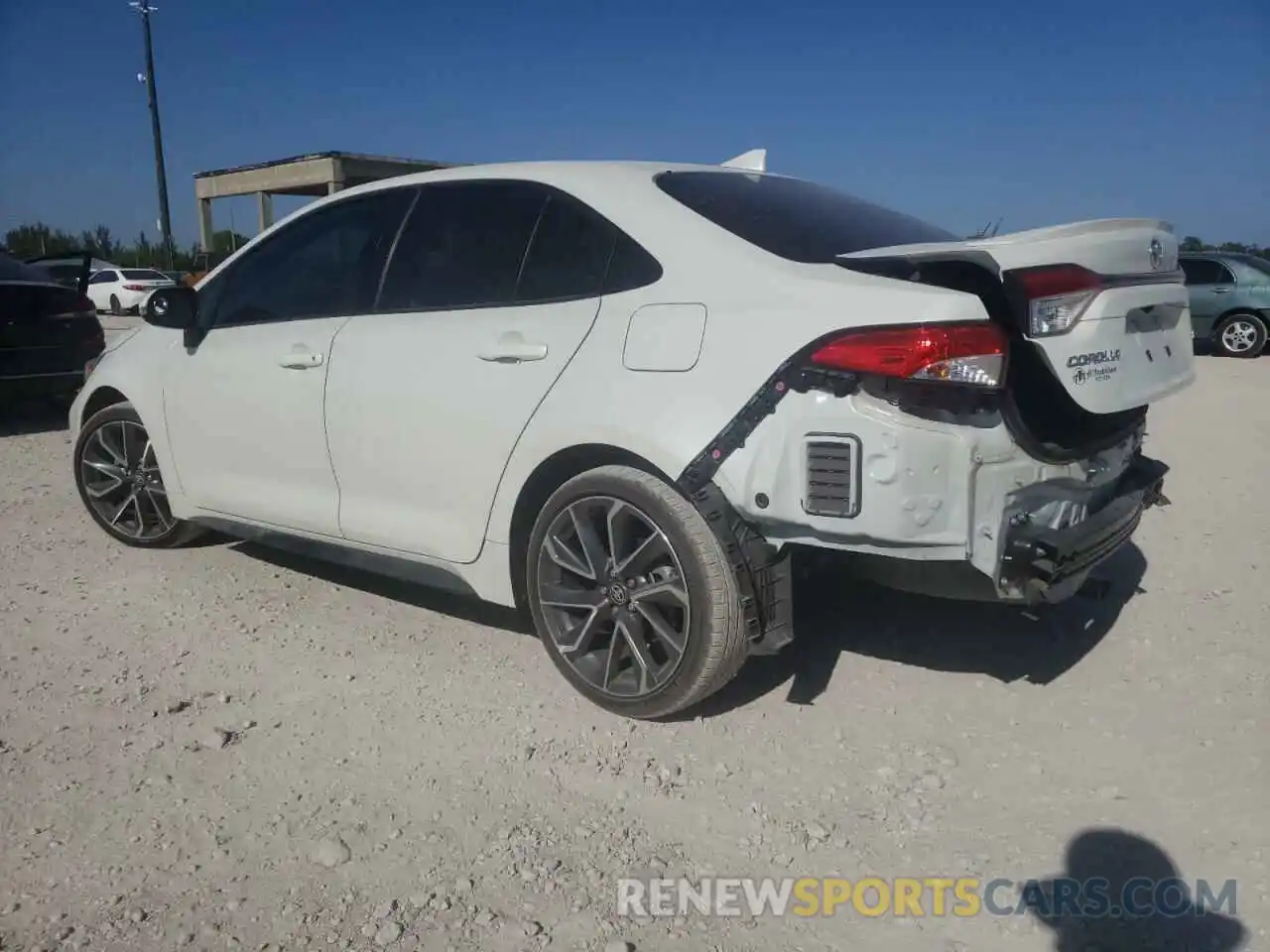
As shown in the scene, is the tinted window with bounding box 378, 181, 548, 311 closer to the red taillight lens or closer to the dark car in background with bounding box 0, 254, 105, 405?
the red taillight lens

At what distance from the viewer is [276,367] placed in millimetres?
4016

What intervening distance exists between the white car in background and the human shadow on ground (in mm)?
28234

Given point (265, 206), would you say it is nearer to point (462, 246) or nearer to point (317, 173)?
point (317, 173)

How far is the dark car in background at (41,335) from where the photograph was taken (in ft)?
25.3

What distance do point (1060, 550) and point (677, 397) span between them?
1104 mm

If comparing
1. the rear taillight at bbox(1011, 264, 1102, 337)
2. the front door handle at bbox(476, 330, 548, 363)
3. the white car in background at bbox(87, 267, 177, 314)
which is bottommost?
the white car in background at bbox(87, 267, 177, 314)

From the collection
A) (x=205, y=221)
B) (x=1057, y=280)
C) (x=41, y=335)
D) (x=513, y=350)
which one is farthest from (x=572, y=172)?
(x=205, y=221)

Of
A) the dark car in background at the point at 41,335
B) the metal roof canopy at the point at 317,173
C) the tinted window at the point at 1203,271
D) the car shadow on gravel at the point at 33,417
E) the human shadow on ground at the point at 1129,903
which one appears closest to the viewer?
the human shadow on ground at the point at 1129,903

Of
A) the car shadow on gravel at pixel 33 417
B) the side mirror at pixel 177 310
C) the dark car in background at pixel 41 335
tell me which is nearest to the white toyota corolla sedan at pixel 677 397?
the side mirror at pixel 177 310

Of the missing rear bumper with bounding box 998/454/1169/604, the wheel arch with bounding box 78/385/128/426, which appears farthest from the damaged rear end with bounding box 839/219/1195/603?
the wheel arch with bounding box 78/385/128/426

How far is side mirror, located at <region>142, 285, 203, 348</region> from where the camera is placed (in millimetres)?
4324

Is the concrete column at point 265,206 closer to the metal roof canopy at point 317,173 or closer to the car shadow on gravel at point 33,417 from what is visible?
the metal roof canopy at point 317,173

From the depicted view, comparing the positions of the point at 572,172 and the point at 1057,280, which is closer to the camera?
the point at 1057,280

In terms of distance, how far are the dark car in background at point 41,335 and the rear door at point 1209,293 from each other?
44.4 feet
